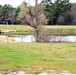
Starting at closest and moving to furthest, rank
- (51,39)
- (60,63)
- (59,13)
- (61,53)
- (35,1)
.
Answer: (60,63)
(61,53)
(51,39)
(35,1)
(59,13)

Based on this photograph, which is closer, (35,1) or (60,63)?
(60,63)

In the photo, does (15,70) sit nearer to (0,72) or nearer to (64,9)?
(0,72)

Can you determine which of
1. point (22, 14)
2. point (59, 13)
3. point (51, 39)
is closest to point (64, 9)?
point (59, 13)

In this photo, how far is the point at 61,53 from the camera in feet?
46.1

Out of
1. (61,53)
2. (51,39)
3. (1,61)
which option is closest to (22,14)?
(51,39)

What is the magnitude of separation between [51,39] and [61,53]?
1043cm

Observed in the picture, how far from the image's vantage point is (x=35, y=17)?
34344 millimetres

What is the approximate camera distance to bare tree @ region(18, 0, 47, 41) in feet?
111

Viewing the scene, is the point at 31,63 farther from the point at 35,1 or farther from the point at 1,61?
the point at 35,1

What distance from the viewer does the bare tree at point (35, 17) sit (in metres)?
33.9

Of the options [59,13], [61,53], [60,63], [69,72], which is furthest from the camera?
[59,13]

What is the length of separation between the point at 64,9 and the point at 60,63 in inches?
2724

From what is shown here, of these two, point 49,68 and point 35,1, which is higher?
point 35,1

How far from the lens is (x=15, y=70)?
9.98 meters
